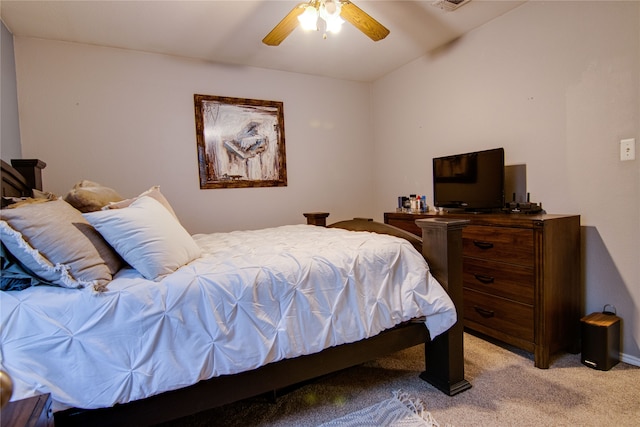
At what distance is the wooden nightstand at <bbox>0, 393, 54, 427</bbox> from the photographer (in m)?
0.74

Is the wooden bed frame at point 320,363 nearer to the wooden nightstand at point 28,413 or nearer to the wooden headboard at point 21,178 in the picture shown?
the wooden headboard at point 21,178

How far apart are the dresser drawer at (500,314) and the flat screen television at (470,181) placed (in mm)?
704

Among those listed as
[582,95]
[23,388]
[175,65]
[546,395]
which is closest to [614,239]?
[582,95]

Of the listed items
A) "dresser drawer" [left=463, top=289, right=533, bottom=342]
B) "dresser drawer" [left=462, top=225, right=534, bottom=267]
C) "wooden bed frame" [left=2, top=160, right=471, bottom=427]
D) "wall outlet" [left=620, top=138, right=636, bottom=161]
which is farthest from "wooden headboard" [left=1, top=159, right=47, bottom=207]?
"wall outlet" [left=620, top=138, right=636, bottom=161]

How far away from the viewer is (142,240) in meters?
1.36

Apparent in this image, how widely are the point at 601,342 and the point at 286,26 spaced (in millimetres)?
2682

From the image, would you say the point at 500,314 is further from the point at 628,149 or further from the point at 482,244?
the point at 628,149

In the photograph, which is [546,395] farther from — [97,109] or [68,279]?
[97,109]

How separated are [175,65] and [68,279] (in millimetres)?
2585

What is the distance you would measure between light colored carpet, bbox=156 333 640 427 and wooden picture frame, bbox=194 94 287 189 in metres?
2.18

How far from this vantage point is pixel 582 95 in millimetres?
2139

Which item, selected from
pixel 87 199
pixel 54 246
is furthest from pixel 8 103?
pixel 54 246

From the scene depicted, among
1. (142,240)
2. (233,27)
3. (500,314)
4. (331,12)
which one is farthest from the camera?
(233,27)

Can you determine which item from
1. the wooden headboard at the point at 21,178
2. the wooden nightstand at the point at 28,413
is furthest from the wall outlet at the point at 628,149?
the wooden headboard at the point at 21,178
